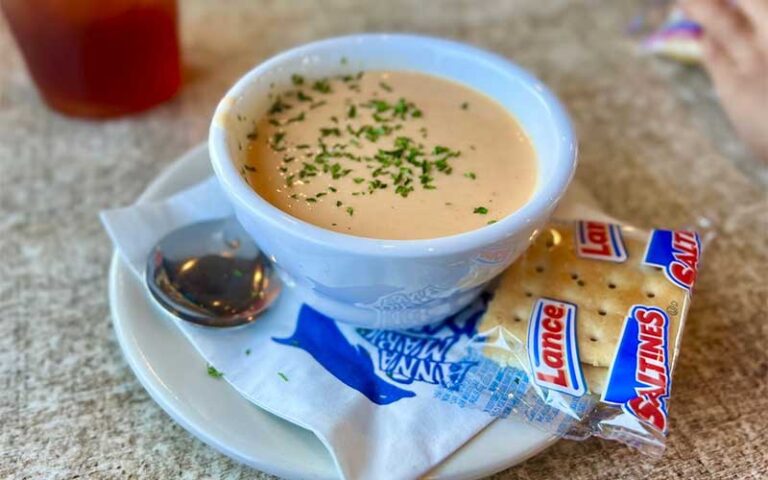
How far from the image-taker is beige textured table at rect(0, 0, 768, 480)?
0.83 meters

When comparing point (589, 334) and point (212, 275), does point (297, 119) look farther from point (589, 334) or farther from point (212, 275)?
point (589, 334)

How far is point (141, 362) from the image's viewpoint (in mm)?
841

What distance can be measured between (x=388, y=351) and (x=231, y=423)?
20 cm

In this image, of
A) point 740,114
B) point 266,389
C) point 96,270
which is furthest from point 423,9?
point 266,389

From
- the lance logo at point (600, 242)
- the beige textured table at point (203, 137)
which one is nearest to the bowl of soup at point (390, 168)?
the lance logo at point (600, 242)

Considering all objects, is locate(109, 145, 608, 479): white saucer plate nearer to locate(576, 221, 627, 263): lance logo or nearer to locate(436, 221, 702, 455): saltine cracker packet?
locate(436, 221, 702, 455): saltine cracker packet

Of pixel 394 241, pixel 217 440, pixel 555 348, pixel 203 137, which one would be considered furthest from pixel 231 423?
pixel 203 137

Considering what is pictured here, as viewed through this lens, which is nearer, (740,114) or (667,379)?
(667,379)

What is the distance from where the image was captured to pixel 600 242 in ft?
3.20

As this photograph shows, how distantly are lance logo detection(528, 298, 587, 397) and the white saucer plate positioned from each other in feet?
Answer: 0.18

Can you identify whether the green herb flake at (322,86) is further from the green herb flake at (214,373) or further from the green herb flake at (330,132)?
the green herb flake at (214,373)

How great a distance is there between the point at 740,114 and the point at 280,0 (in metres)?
0.93

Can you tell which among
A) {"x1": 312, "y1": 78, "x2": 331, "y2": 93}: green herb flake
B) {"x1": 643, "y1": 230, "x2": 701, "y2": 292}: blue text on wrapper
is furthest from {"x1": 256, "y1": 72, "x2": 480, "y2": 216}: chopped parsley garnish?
{"x1": 643, "y1": 230, "x2": 701, "y2": 292}: blue text on wrapper

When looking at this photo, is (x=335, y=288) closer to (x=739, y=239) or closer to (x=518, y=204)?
(x=518, y=204)
